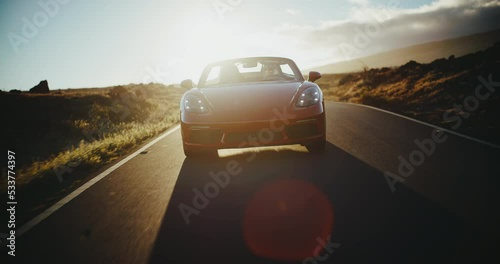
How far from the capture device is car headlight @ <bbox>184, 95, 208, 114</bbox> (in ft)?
16.1

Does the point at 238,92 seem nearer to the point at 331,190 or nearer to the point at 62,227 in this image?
the point at 331,190

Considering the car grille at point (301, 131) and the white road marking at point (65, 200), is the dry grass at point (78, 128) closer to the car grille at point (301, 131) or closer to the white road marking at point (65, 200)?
the white road marking at point (65, 200)

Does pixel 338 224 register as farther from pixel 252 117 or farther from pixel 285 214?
pixel 252 117

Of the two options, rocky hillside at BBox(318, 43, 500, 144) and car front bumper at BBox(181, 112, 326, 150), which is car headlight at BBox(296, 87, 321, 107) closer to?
car front bumper at BBox(181, 112, 326, 150)

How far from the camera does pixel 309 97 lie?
16.4 ft

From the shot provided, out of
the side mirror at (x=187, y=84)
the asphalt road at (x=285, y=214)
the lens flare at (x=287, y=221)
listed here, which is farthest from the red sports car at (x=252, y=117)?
the lens flare at (x=287, y=221)

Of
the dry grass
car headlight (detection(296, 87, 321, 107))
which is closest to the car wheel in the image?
car headlight (detection(296, 87, 321, 107))

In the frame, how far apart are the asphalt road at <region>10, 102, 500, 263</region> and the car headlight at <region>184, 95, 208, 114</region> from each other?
0.76 meters

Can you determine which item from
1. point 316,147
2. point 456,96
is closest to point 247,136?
point 316,147

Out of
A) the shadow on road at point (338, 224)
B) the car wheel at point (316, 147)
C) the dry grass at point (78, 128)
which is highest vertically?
the shadow on road at point (338, 224)

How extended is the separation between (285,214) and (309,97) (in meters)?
2.38

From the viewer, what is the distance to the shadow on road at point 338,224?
228 cm

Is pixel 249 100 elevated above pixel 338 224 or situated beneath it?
elevated above

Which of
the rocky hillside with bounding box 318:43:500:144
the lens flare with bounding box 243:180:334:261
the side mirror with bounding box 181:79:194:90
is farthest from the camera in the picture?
the rocky hillside with bounding box 318:43:500:144
